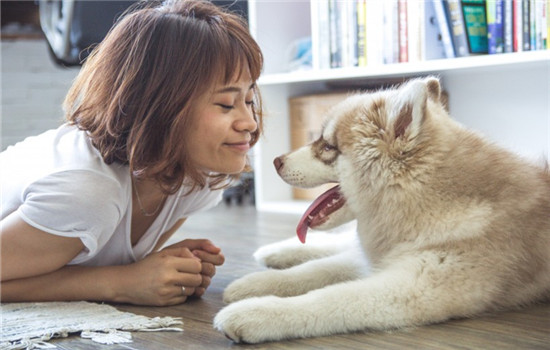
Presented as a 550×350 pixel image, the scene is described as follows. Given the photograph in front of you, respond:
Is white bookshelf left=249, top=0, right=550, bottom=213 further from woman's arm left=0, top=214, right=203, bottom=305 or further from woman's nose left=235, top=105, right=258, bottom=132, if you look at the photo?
woman's arm left=0, top=214, right=203, bottom=305

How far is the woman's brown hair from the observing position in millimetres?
1402

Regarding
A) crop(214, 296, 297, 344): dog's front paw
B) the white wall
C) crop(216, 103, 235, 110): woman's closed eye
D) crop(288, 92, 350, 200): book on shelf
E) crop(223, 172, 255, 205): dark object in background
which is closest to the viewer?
crop(214, 296, 297, 344): dog's front paw

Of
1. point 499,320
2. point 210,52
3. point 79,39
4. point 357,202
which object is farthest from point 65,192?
point 79,39

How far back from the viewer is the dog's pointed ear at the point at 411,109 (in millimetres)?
1232

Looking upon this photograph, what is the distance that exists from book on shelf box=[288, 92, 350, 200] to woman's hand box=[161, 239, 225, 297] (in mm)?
1494

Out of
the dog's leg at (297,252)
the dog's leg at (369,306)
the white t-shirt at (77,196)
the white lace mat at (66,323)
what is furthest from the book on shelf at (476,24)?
the white lace mat at (66,323)

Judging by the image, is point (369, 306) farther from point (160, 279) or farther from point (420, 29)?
point (420, 29)

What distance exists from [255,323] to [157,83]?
21.9 inches

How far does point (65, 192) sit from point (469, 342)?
785mm

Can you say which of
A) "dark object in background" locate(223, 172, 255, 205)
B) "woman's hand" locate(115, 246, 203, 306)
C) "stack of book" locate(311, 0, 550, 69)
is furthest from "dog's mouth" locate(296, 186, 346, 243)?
"dark object in background" locate(223, 172, 255, 205)

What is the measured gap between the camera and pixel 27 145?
1616 millimetres

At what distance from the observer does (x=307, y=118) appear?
3.15 m

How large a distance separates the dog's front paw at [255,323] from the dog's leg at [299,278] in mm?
251

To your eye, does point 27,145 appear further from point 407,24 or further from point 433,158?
point 407,24
